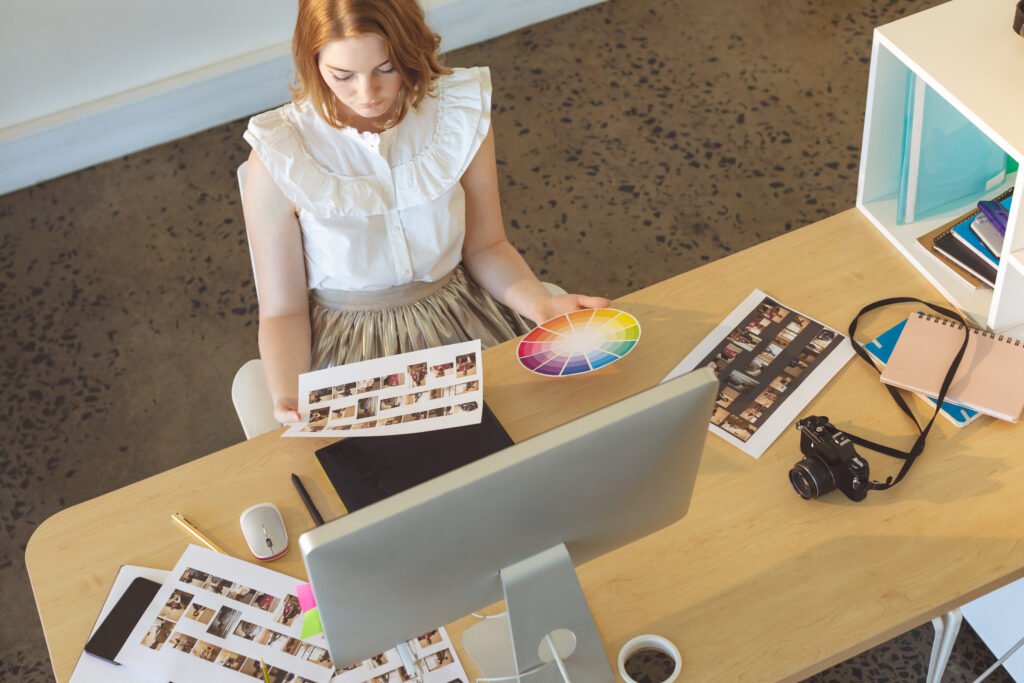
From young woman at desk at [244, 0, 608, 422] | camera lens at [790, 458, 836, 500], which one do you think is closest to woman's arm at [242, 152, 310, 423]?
young woman at desk at [244, 0, 608, 422]

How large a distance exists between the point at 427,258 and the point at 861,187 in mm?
735

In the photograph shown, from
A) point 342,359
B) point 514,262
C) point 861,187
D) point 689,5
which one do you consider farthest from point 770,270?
point 689,5

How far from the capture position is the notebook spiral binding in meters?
1.43

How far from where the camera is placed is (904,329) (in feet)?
4.82

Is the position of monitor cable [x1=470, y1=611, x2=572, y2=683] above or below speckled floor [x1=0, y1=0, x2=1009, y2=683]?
above

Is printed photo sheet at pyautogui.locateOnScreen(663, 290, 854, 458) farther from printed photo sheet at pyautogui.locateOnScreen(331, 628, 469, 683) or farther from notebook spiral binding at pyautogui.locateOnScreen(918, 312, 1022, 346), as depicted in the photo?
printed photo sheet at pyautogui.locateOnScreen(331, 628, 469, 683)

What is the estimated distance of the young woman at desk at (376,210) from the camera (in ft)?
4.96

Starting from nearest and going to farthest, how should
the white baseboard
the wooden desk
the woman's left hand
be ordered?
1. the wooden desk
2. the woman's left hand
3. the white baseboard

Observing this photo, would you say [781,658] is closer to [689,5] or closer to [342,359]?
[342,359]

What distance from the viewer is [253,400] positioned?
5.42ft

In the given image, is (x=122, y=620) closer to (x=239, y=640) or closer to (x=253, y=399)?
(x=239, y=640)

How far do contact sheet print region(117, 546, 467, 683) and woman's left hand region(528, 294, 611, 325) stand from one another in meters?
0.56

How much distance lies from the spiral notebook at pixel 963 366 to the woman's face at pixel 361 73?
849 millimetres

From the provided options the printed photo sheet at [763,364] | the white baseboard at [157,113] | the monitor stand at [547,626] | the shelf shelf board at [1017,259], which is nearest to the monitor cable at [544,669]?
the monitor stand at [547,626]
